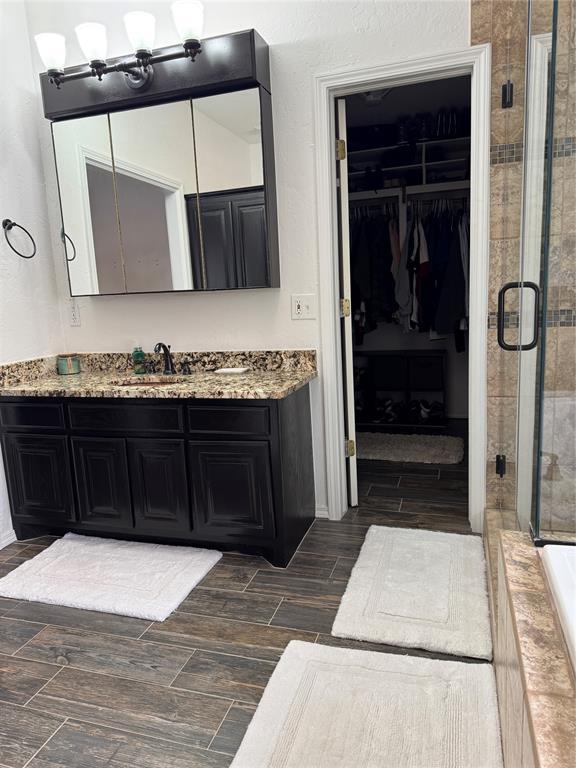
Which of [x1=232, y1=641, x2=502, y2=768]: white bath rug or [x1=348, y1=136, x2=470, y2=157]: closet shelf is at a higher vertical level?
[x1=348, y1=136, x2=470, y2=157]: closet shelf

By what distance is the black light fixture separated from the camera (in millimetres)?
2504

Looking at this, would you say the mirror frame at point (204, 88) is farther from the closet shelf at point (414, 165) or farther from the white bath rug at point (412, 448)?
the closet shelf at point (414, 165)

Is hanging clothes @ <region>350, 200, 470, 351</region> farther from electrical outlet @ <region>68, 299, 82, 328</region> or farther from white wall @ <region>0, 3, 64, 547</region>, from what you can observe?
white wall @ <region>0, 3, 64, 547</region>

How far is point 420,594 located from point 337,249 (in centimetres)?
168

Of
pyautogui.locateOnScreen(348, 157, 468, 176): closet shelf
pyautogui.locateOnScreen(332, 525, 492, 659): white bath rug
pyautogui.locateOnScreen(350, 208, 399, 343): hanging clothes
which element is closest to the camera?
pyautogui.locateOnScreen(332, 525, 492, 659): white bath rug

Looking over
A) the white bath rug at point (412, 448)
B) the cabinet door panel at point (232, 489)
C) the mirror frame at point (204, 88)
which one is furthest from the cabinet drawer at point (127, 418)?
the white bath rug at point (412, 448)

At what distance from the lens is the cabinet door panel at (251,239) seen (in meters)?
2.70

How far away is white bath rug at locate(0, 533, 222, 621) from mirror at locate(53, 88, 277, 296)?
1345mm

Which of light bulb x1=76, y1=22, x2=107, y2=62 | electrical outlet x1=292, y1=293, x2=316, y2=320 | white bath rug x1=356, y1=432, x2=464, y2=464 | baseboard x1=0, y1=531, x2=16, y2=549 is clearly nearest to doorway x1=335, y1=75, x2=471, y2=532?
white bath rug x1=356, y1=432, x2=464, y2=464

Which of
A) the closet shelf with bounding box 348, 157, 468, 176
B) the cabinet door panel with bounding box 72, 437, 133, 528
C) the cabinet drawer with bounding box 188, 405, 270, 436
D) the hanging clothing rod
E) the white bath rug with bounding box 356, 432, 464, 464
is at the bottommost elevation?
the white bath rug with bounding box 356, 432, 464, 464

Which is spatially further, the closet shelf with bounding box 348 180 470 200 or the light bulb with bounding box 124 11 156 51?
the closet shelf with bounding box 348 180 470 200

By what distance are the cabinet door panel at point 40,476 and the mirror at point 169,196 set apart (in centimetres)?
90

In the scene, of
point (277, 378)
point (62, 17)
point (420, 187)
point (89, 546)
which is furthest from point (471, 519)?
point (62, 17)

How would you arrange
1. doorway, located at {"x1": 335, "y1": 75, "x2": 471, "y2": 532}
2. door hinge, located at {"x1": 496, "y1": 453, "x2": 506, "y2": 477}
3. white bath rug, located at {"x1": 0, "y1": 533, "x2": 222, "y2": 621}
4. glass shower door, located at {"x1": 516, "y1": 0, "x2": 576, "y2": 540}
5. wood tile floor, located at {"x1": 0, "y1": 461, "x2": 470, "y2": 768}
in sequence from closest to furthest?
glass shower door, located at {"x1": 516, "y1": 0, "x2": 576, "y2": 540}
wood tile floor, located at {"x1": 0, "y1": 461, "x2": 470, "y2": 768}
white bath rug, located at {"x1": 0, "y1": 533, "x2": 222, "y2": 621}
door hinge, located at {"x1": 496, "y1": 453, "x2": 506, "y2": 477}
doorway, located at {"x1": 335, "y1": 75, "x2": 471, "y2": 532}
